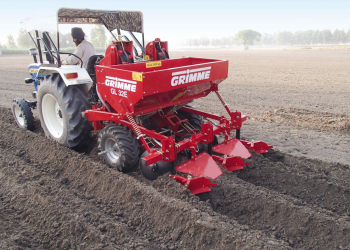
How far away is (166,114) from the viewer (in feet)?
16.0

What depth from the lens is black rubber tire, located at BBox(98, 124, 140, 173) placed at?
4.07 metres

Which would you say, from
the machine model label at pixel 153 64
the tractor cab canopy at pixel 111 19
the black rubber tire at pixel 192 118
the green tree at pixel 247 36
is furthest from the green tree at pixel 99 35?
the green tree at pixel 247 36

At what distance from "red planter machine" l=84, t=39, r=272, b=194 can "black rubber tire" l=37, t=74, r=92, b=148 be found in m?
0.27

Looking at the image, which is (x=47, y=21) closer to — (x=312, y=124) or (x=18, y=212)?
(x=18, y=212)

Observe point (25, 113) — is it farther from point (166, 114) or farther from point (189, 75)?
point (189, 75)

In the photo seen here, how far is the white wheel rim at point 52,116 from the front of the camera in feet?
17.3

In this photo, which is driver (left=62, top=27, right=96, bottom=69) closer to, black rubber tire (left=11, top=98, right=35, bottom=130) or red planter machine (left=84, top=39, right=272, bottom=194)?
red planter machine (left=84, top=39, right=272, bottom=194)

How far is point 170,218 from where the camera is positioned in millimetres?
3137

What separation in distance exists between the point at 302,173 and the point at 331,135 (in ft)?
7.88

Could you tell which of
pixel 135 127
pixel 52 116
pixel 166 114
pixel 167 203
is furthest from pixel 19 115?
pixel 167 203

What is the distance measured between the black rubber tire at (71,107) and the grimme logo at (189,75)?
147 centimetres

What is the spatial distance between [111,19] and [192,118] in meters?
2.16

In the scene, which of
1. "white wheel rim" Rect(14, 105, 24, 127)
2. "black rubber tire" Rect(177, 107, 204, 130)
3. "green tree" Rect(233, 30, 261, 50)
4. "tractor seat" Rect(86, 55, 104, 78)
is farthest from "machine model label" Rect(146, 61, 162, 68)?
"green tree" Rect(233, 30, 261, 50)

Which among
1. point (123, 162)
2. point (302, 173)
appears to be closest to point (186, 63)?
point (123, 162)
